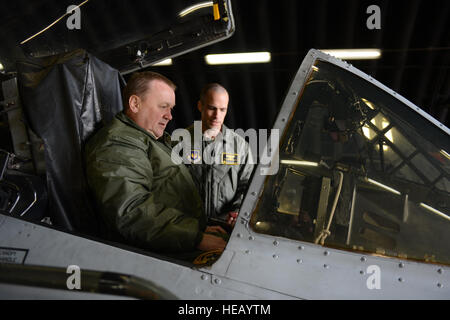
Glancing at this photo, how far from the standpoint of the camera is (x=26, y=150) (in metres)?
1.40

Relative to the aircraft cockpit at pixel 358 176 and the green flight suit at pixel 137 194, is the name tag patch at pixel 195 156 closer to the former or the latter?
the green flight suit at pixel 137 194

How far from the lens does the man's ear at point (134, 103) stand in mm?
1560

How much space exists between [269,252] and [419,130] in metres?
0.75

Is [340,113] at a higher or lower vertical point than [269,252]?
higher

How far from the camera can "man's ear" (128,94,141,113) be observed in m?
1.56

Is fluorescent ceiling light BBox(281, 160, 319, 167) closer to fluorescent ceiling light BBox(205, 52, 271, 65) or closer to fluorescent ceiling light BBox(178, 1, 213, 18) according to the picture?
fluorescent ceiling light BBox(178, 1, 213, 18)

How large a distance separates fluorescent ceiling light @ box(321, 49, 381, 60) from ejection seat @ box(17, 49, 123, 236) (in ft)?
16.5

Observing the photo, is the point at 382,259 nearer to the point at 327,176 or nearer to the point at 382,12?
the point at 327,176

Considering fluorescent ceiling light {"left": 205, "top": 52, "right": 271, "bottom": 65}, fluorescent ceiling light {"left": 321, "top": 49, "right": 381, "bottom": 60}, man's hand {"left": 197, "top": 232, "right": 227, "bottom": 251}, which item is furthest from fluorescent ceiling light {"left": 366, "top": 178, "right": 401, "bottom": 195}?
fluorescent ceiling light {"left": 205, "top": 52, "right": 271, "bottom": 65}

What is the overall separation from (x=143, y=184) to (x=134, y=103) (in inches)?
20.2

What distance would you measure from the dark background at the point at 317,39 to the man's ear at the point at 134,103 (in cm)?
321

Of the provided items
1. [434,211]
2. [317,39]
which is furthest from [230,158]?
[317,39]
